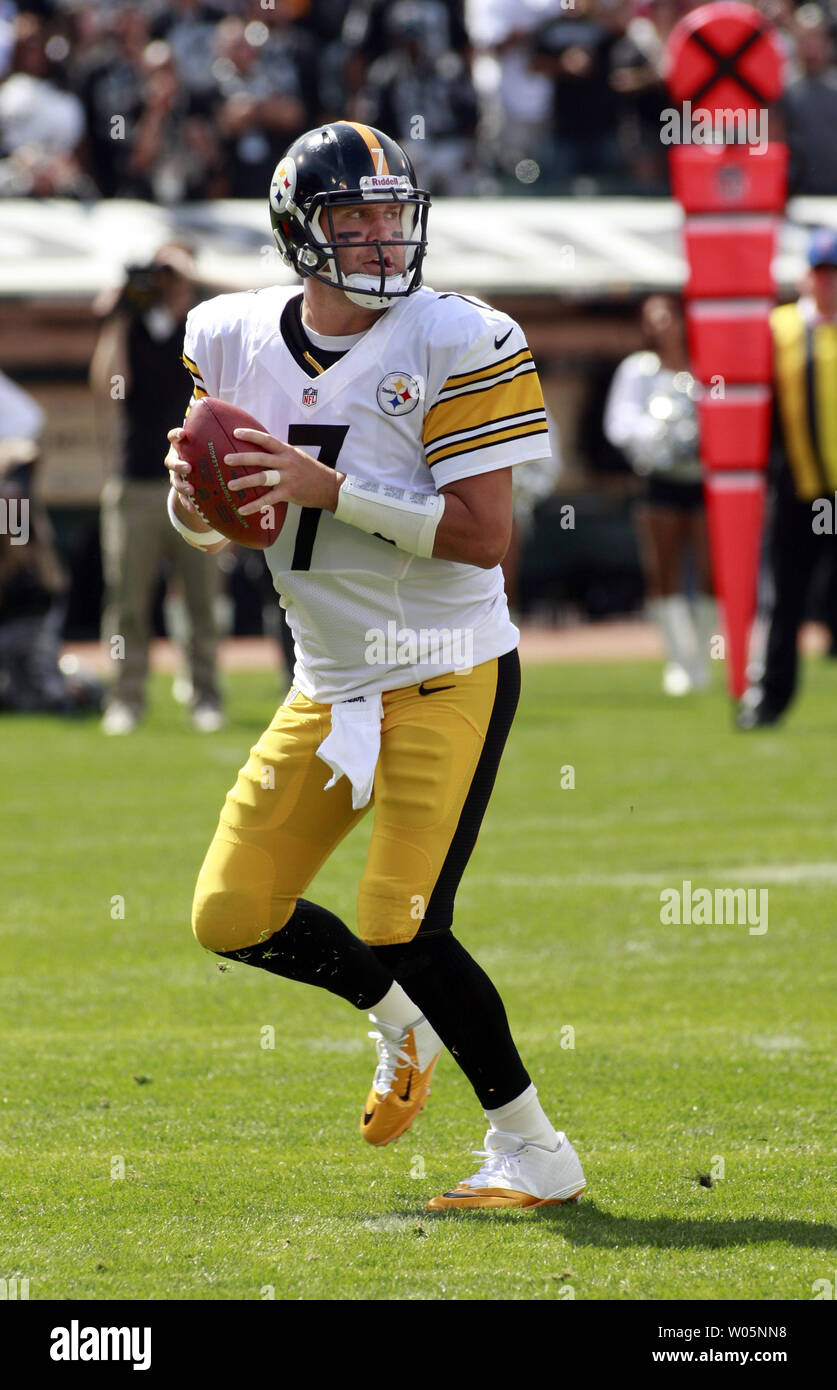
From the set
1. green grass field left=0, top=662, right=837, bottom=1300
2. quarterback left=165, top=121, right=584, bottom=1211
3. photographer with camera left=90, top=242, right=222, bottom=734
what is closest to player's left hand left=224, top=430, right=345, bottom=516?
quarterback left=165, top=121, right=584, bottom=1211

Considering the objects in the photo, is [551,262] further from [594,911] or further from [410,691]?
[410,691]

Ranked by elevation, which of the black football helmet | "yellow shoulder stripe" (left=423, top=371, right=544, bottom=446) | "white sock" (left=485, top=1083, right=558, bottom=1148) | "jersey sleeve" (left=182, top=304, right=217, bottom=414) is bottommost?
"white sock" (left=485, top=1083, right=558, bottom=1148)

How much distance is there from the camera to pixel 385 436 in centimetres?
360

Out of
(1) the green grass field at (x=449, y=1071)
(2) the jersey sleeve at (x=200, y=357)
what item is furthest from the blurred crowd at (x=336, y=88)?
(2) the jersey sleeve at (x=200, y=357)

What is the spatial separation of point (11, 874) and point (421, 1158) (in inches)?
125

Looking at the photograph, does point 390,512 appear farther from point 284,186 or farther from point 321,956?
point 321,956

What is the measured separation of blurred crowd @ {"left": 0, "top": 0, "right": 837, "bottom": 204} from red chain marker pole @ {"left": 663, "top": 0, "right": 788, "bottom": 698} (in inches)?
130

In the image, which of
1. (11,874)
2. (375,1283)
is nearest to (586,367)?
(11,874)

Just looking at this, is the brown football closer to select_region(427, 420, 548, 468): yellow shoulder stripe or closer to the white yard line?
select_region(427, 420, 548, 468): yellow shoulder stripe

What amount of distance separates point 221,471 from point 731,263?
7.18 meters

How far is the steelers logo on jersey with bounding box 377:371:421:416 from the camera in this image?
11.6ft

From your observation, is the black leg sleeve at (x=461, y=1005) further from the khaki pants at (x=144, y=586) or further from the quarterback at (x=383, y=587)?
the khaki pants at (x=144, y=586)

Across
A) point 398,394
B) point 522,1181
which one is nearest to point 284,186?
point 398,394
